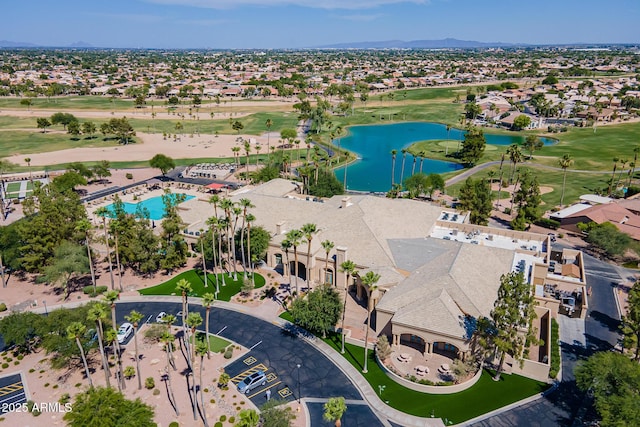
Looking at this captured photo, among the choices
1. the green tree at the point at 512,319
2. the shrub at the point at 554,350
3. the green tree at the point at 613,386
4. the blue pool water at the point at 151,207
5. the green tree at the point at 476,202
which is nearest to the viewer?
the green tree at the point at 613,386

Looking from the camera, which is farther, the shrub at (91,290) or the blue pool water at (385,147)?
the blue pool water at (385,147)

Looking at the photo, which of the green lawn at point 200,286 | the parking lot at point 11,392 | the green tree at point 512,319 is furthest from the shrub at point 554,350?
the parking lot at point 11,392

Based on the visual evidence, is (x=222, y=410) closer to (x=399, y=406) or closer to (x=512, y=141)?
(x=399, y=406)

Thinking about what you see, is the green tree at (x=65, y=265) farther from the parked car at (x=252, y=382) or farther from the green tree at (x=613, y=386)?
the green tree at (x=613, y=386)

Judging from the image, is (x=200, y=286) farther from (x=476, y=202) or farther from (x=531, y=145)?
(x=531, y=145)

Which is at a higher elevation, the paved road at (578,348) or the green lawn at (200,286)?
the green lawn at (200,286)

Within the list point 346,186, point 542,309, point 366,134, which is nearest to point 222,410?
point 542,309
